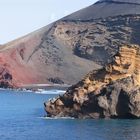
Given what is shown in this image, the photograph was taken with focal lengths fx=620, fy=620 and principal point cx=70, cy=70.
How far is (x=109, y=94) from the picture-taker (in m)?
72.2

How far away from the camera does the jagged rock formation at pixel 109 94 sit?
71812mm

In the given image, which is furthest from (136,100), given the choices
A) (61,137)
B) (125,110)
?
(61,137)

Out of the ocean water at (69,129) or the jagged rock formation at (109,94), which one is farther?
the jagged rock formation at (109,94)

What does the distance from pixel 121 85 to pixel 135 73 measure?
348cm

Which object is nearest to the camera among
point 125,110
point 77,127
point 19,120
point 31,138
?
point 31,138

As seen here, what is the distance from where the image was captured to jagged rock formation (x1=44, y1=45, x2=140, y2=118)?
2827 inches

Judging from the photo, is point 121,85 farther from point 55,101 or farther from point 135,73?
point 55,101

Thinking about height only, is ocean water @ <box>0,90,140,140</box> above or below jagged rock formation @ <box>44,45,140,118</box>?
below

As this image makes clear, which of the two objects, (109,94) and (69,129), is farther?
(109,94)

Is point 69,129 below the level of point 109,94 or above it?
below

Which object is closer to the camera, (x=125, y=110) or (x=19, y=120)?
(x=125, y=110)

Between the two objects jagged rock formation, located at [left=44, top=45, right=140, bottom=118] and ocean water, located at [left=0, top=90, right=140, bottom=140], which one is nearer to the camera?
ocean water, located at [left=0, top=90, right=140, bottom=140]

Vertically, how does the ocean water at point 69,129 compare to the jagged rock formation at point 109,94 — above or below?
below

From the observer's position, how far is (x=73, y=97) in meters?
74.6
